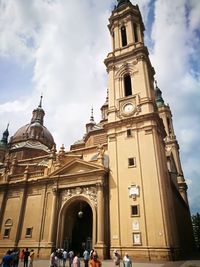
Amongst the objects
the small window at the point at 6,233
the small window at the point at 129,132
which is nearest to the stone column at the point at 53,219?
the small window at the point at 6,233

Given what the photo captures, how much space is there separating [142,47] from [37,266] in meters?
27.4

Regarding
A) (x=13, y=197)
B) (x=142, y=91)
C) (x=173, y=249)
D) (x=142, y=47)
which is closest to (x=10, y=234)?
(x=13, y=197)

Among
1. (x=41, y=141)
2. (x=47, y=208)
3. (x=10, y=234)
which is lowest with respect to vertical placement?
(x=10, y=234)

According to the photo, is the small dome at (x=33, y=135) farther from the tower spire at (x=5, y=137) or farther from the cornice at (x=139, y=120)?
the cornice at (x=139, y=120)

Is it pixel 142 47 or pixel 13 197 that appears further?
pixel 142 47

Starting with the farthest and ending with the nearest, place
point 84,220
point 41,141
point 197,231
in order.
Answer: point 197,231 → point 41,141 → point 84,220

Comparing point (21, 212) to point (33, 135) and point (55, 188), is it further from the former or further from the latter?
point (33, 135)

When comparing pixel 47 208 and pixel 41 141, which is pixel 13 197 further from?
pixel 41 141

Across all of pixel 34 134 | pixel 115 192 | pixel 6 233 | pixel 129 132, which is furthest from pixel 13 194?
pixel 34 134

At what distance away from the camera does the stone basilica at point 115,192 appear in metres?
20.0

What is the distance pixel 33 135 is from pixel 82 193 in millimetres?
32715

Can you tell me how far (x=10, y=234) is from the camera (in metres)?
25.2

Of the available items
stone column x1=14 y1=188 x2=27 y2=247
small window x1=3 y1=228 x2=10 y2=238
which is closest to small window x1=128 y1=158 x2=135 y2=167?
stone column x1=14 y1=188 x2=27 y2=247

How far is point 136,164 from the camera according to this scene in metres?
23.1
